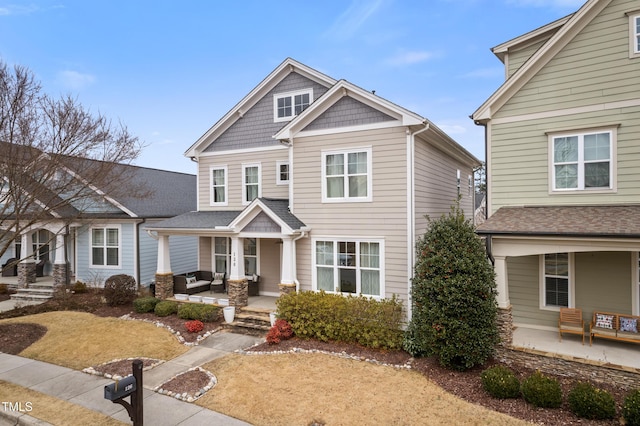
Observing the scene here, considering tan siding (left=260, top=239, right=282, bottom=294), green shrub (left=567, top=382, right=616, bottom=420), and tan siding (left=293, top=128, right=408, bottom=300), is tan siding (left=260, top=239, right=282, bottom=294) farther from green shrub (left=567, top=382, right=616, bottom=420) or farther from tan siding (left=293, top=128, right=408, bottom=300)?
green shrub (left=567, top=382, right=616, bottom=420)

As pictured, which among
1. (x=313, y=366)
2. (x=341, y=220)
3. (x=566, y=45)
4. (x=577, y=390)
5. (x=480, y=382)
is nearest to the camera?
(x=577, y=390)

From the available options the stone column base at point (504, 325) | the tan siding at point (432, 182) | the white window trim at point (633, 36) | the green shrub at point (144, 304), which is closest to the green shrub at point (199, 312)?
the green shrub at point (144, 304)

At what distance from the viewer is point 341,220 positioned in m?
12.1

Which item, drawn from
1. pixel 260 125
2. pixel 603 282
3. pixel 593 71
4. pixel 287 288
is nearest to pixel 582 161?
pixel 593 71

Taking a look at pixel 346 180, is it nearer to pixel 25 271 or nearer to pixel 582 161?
pixel 582 161

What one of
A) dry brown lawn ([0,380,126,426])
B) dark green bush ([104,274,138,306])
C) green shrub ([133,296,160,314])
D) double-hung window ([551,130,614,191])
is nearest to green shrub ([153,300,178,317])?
green shrub ([133,296,160,314])

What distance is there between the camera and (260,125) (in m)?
15.6

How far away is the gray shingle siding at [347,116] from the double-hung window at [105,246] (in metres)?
12.0

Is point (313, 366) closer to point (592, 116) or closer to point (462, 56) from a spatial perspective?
point (592, 116)

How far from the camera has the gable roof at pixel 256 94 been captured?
570 inches

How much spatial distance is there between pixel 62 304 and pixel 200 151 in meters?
8.96

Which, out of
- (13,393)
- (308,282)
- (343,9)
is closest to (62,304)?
(13,393)

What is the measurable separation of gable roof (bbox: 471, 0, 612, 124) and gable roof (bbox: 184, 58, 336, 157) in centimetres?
591

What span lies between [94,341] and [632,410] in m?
13.7
